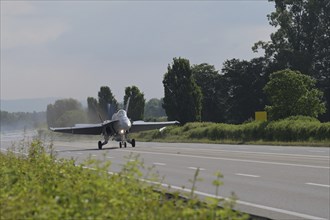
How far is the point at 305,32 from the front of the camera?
8519 cm

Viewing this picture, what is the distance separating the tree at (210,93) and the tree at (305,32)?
11.8 meters

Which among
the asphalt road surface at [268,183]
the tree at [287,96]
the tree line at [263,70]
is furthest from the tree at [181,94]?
the asphalt road surface at [268,183]

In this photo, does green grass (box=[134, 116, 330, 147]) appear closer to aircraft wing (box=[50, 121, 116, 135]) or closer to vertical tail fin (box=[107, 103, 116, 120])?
vertical tail fin (box=[107, 103, 116, 120])

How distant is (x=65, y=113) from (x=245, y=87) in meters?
42.3

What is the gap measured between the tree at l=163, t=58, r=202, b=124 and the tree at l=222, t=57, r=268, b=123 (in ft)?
25.4

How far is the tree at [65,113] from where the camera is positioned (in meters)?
108

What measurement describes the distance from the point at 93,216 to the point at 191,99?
7625 cm

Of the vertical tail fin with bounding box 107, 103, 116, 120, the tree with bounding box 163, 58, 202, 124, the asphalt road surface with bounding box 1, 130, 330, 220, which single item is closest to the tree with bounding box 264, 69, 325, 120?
the vertical tail fin with bounding box 107, 103, 116, 120

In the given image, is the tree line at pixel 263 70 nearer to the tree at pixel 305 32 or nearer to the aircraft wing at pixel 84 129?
the tree at pixel 305 32

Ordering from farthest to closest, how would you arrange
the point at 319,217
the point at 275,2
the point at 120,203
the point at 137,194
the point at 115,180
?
the point at 275,2
the point at 319,217
the point at 115,180
the point at 137,194
the point at 120,203

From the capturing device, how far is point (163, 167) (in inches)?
848

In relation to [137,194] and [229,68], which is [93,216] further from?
[229,68]

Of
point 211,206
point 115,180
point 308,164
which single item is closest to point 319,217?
point 115,180

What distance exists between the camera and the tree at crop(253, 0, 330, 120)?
83750 millimetres
